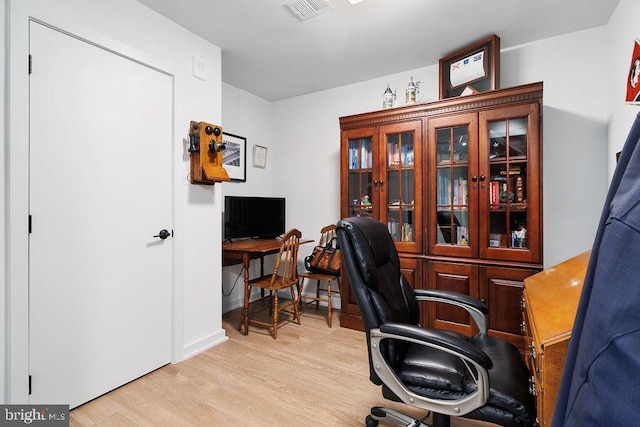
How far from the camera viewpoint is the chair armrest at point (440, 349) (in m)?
0.98

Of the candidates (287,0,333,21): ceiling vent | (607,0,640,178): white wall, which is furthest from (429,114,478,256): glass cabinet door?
(287,0,333,21): ceiling vent

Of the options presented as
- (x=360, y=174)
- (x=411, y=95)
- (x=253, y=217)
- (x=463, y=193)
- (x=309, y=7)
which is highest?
(x=309, y=7)

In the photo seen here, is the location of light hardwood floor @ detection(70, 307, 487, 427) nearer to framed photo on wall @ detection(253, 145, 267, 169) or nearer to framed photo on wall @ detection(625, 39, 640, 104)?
framed photo on wall @ detection(625, 39, 640, 104)

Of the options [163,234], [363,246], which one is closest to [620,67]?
[363,246]

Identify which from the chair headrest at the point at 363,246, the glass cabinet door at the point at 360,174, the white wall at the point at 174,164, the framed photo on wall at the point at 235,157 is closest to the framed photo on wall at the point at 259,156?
the framed photo on wall at the point at 235,157

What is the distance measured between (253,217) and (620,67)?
3.23 metres

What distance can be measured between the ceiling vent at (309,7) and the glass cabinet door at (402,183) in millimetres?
1092

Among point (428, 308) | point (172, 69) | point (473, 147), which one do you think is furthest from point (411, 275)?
point (172, 69)

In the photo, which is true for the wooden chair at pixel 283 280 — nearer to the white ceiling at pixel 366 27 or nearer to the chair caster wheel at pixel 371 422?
the chair caster wheel at pixel 371 422

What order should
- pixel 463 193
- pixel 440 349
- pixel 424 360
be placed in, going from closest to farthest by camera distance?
pixel 440 349 < pixel 424 360 < pixel 463 193

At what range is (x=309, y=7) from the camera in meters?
2.03

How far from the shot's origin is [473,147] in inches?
93.4

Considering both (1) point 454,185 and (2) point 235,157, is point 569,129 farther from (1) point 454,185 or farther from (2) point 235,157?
(2) point 235,157

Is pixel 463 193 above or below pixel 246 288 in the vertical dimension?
above
